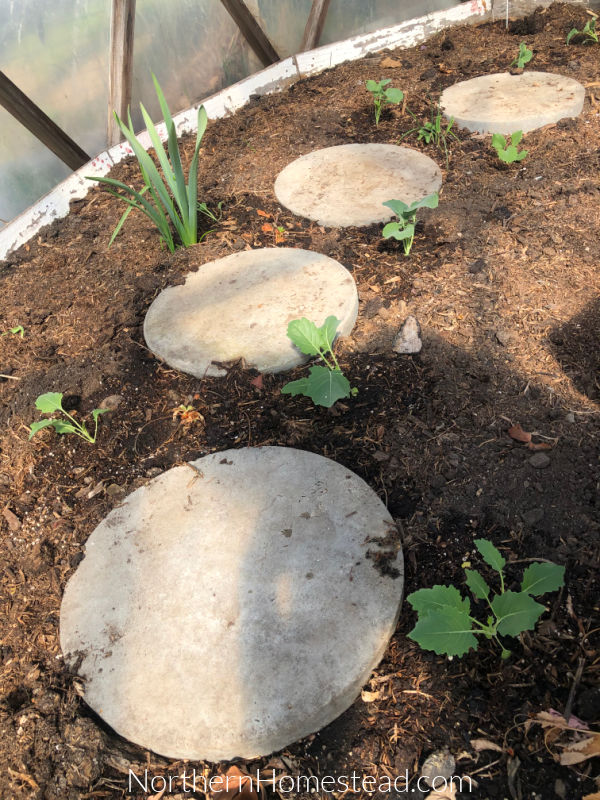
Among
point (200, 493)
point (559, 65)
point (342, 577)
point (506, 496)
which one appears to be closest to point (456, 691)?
point (342, 577)

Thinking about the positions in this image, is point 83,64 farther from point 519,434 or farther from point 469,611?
point 469,611

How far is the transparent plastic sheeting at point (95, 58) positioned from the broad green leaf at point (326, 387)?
8.70 ft

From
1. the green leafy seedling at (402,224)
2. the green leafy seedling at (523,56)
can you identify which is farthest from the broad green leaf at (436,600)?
the green leafy seedling at (523,56)

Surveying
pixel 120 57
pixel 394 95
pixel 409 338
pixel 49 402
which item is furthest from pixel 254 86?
pixel 49 402

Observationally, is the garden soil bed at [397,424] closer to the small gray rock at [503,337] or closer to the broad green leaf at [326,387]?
the small gray rock at [503,337]

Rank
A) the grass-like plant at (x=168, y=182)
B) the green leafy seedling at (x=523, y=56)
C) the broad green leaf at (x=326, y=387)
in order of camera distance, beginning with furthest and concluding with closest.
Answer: the green leafy seedling at (x=523, y=56) < the grass-like plant at (x=168, y=182) < the broad green leaf at (x=326, y=387)

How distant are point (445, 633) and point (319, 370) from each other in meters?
0.90

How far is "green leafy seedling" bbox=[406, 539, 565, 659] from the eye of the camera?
1.26 m

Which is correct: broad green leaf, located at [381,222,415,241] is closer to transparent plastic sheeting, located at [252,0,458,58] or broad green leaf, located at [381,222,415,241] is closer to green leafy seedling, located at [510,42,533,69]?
green leafy seedling, located at [510,42,533,69]

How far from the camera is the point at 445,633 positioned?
1.28 meters

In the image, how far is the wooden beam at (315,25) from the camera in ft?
13.6

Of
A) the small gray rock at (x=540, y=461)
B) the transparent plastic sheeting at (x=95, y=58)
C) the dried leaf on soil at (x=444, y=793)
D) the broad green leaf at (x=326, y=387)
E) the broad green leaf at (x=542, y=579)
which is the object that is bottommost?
the small gray rock at (x=540, y=461)

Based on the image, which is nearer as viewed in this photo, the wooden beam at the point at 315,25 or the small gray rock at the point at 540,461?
the small gray rock at the point at 540,461

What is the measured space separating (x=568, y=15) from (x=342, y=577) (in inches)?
179
